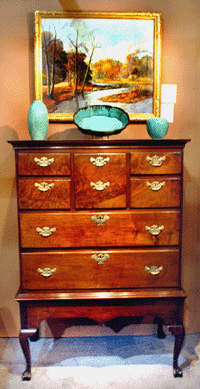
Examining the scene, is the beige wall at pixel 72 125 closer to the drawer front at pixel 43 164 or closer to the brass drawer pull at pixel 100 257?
the drawer front at pixel 43 164

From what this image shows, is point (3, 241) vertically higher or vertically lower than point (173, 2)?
lower

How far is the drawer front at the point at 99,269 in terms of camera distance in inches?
67.5

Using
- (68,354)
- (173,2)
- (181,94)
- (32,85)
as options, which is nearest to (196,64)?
(181,94)

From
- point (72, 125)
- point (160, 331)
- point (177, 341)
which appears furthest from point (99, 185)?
point (160, 331)

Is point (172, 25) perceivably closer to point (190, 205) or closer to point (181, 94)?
point (181, 94)

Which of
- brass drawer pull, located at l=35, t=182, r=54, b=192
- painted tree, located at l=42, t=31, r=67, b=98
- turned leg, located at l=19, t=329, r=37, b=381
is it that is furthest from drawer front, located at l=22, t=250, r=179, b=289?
painted tree, located at l=42, t=31, r=67, b=98

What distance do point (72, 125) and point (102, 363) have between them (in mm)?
1870

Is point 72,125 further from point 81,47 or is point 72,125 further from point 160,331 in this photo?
point 160,331

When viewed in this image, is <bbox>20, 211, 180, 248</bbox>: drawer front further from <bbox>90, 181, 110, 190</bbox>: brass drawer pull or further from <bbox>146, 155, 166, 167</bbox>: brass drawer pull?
<bbox>146, 155, 166, 167</bbox>: brass drawer pull

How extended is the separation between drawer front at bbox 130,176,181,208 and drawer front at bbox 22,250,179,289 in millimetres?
315

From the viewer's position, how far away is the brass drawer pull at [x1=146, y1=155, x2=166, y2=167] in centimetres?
166

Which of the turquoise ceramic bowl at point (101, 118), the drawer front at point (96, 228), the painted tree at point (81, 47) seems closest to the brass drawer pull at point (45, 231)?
the drawer front at point (96, 228)

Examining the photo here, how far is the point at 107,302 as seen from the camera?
175cm

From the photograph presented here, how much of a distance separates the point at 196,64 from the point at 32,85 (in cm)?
136
